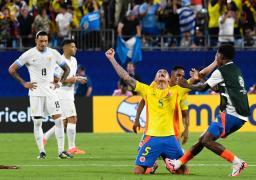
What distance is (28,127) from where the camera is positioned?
30.4 m

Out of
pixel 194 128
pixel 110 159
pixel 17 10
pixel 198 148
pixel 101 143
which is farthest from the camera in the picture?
pixel 17 10

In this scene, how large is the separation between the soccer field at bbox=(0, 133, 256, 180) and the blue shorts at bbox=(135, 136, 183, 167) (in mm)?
302

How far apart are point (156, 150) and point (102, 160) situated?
11.9ft

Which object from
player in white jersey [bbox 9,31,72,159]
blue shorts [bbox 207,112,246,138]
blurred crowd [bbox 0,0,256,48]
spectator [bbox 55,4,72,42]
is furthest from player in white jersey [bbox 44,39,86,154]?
spectator [bbox 55,4,72,42]

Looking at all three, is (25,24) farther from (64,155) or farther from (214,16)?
(64,155)

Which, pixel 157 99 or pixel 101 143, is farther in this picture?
pixel 101 143

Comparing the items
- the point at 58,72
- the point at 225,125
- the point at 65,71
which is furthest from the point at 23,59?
the point at 225,125

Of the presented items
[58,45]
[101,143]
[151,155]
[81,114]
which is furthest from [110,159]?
[58,45]

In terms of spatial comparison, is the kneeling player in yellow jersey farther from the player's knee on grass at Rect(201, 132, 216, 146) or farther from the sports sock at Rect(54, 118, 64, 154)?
the sports sock at Rect(54, 118, 64, 154)

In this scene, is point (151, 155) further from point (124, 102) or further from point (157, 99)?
point (124, 102)

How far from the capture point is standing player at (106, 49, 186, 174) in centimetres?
1614

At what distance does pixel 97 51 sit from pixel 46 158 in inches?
563

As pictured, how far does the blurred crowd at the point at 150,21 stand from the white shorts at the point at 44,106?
39.8 ft

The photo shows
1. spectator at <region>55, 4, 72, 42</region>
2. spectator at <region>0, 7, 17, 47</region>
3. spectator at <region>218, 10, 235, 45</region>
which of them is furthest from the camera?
spectator at <region>55, 4, 72, 42</region>
